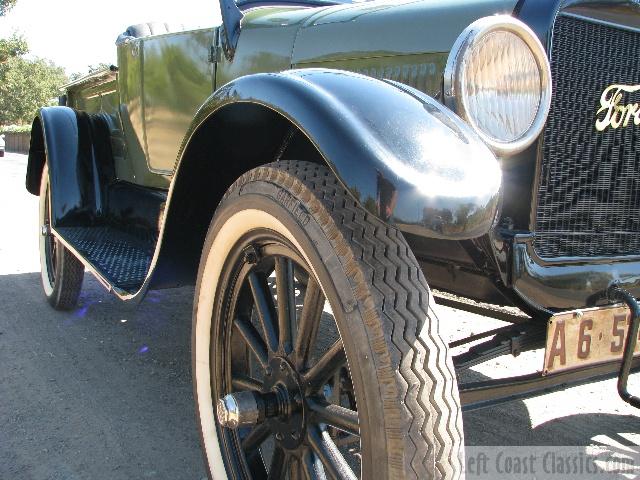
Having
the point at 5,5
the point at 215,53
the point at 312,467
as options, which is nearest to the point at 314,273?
the point at 312,467

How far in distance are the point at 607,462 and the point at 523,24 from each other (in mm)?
1516

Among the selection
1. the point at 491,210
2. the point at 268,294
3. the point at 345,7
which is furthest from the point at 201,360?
the point at 345,7

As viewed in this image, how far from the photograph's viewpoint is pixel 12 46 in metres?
30.5

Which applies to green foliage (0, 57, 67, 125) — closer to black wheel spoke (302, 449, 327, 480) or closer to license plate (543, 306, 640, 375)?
black wheel spoke (302, 449, 327, 480)

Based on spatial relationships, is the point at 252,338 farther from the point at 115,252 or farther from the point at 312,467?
the point at 115,252

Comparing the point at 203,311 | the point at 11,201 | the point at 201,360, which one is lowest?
the point at 11,201

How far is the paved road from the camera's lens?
208 cm

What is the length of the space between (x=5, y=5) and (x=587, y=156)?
3250 cm

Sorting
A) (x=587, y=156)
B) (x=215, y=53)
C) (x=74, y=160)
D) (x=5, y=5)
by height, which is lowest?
(x=74, y=160)

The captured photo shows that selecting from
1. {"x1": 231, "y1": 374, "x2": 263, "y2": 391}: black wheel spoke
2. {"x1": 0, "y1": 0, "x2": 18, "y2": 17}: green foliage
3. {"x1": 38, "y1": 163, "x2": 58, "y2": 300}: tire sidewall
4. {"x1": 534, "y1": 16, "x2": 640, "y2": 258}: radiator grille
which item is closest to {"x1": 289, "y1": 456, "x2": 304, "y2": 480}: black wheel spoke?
{"x1": 231, "y1": 374, "x2": 263, "y2": 391}: black wheel spoke

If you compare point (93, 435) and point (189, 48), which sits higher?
point (189, 48)

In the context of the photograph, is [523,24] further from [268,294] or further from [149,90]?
[149,90]

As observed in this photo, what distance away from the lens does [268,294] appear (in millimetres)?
1687

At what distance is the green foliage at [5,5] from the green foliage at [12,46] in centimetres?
149
